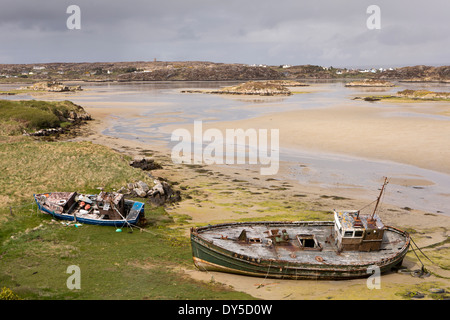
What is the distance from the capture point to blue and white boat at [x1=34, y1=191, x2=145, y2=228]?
2266cm

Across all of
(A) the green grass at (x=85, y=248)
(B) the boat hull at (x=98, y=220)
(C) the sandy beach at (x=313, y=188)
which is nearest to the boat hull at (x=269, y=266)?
(C) the sandy beach at (x=313, y=188)

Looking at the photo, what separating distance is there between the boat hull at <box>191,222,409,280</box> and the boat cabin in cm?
131

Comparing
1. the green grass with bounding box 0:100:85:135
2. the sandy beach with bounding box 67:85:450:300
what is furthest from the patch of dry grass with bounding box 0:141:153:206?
the green grass with bounding box 0:100:85:135

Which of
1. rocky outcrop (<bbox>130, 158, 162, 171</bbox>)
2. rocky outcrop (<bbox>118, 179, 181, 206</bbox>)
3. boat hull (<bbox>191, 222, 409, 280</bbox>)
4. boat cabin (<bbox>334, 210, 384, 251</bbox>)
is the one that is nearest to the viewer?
boat hull (<bbox>191, 222, 409, 280</bbox>)

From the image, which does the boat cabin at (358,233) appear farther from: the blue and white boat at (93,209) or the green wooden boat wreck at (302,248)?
the blue and white boat at (93,209)

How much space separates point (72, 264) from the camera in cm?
1794

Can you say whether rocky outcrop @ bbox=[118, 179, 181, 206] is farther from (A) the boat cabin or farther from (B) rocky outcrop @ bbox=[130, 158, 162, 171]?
(A) the boat cabin

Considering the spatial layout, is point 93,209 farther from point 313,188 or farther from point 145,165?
point 313,188

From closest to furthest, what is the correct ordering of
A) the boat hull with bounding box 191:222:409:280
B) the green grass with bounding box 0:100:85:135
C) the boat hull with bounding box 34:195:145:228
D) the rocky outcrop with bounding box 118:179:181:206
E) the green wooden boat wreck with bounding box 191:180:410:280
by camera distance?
1. the boat hull with bounding box 191:222:409:280
2. the green wooden boat wreck with bounding box 191:180:410:280
3. the boat hull with bounding box 34:195:145:228
4. the rocky outcrop with bounding box 118:179:181:206
5. the green grass with bounding box 0:100:85:135

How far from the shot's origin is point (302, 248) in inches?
733

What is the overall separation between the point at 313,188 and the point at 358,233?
13022 millimetres

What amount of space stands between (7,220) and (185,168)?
18388 mm
